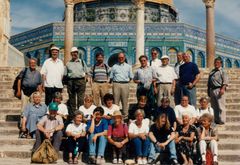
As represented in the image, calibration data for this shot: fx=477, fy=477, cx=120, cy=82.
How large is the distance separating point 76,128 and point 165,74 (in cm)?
225

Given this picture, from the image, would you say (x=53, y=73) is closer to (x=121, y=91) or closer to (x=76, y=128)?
(x=121, y=91)

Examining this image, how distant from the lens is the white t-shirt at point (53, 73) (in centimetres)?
872

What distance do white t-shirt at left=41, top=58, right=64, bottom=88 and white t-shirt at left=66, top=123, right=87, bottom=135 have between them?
1335 mm

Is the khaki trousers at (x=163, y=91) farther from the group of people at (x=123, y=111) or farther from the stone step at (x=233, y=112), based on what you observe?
the stone step at (x=233, y=112)

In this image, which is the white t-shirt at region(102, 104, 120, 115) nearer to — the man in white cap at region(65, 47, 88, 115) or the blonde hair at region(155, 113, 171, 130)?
the man in white cap at region(65, 47, 88, 115)

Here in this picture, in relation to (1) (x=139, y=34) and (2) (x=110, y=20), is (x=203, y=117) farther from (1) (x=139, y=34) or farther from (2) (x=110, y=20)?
(2) (x=110, y=20)

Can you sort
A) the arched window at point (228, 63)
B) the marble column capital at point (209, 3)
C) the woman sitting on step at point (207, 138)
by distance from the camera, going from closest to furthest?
the woman sitting on step at point (207, 138) → the marble column capital at point (209, 3) → the arched window at point (228, 63)

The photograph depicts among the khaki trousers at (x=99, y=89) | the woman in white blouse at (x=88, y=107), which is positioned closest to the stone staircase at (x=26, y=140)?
the woman in white blouse at (x=88, y=107)

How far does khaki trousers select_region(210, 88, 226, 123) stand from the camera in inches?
365

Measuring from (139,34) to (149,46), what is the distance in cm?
1520

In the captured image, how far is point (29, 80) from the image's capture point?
883 centimetres

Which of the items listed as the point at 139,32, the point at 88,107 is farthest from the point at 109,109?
the point at 139,32

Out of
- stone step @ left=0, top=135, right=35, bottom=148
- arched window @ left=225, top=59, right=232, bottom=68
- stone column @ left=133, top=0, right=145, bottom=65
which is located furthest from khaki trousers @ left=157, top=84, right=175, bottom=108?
arched window @ left=225, top=59, right=232, bottom=68

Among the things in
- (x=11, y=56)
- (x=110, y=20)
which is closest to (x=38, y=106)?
(x=11, y=56)
